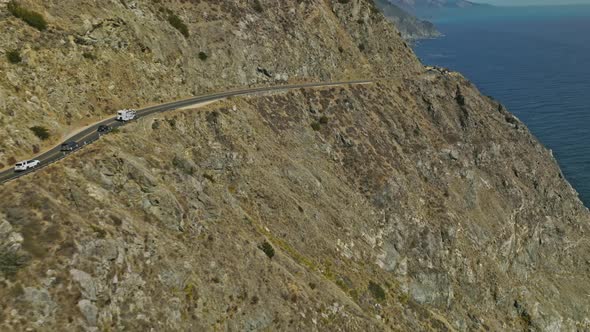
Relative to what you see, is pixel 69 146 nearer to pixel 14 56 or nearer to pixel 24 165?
pixel 24 165

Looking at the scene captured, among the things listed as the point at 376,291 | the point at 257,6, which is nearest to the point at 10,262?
the point at 376,291

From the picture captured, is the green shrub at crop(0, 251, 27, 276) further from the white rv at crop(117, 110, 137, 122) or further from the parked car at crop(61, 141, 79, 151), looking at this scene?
the white rv at crop(117, 110, 137, 122)

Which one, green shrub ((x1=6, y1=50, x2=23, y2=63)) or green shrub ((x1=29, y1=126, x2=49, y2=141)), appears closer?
green shrub ((x1=29, y1=126, x2=49, y2=141))

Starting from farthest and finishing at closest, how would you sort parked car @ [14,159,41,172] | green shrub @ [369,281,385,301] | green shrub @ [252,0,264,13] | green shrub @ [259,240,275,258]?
green shrub @ [252,0,264,13], green shrub @ [369,281,385,301], green shrub @ [259,240,275,258], parked car @ [14,159,41,172]

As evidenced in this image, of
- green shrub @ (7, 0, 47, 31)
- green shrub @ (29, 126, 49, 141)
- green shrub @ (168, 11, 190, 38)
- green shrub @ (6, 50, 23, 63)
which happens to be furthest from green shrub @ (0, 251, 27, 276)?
green shrub @ (168, 11, 190, 38)

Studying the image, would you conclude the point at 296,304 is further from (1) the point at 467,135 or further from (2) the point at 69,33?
(1) the point at 467,135
